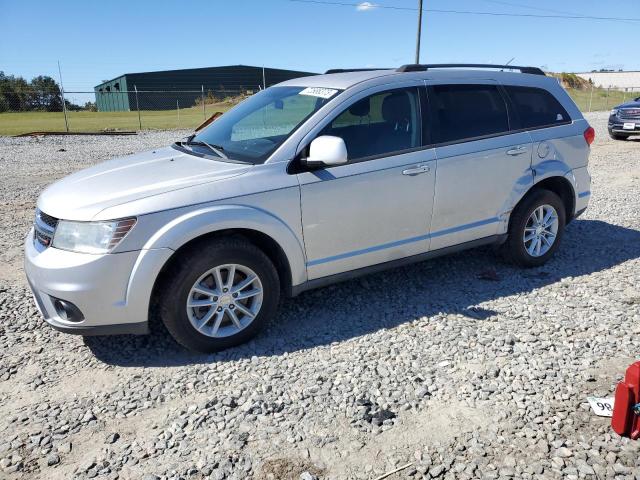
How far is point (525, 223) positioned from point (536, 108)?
113cm

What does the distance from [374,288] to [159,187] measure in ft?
7.31

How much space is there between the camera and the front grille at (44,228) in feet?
11.6

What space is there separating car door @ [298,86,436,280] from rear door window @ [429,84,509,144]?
0.17m

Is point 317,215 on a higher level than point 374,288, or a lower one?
higher

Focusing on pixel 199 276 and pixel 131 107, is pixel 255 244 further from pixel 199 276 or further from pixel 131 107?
pixel 131 107

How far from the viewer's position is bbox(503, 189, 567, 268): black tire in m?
5.09

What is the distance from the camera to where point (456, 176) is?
454cm

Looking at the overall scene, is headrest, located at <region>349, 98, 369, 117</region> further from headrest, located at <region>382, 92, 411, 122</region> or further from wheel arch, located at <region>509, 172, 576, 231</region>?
wheel arch, located at <region>509, 172, 576, 231</region>

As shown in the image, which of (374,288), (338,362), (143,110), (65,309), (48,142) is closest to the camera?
(65,309)

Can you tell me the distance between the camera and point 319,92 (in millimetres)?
4320

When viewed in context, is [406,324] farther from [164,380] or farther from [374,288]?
[164,380]

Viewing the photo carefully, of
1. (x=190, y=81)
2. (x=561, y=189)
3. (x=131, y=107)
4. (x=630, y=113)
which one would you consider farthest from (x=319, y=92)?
(x=190, y=81)

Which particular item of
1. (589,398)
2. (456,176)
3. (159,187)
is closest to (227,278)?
(159,187)

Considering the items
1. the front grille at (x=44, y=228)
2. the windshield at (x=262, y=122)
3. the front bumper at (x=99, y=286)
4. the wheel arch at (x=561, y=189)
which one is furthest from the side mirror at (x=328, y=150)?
the wheel arch at (x=561, y=189)
